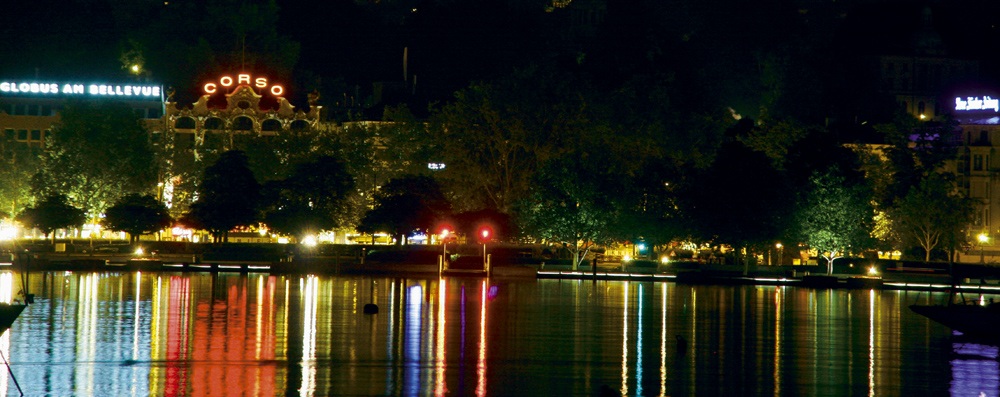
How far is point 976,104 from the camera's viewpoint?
11538 centimetres

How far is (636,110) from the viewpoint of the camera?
97.8 metres

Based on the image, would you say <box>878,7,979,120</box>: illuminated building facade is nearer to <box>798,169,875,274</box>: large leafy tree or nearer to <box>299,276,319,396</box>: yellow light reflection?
<box>798,169,875,274</box>: large leafy tree

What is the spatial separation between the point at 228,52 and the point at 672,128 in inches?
2339

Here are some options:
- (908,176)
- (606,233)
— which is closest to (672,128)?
(908,176)

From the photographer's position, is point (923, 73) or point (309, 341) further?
point (923, 73)

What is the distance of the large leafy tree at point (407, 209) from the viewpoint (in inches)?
2955

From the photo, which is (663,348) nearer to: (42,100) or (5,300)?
(5,300)

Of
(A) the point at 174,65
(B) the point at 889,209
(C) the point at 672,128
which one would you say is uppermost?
(A) the point at 174,65

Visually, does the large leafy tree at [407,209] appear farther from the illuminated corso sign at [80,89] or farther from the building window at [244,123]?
the illuminated corso sign at [80,89]

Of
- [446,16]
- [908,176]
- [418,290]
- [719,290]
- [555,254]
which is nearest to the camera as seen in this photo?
[418,290]

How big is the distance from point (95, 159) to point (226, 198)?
2276cm

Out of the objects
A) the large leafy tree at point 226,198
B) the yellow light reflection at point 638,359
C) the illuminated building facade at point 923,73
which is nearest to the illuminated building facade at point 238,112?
the large leafy tree at point 226,198

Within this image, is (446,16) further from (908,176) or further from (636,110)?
(908,176)

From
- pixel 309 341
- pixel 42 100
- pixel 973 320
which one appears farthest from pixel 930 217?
pixel 42 100
